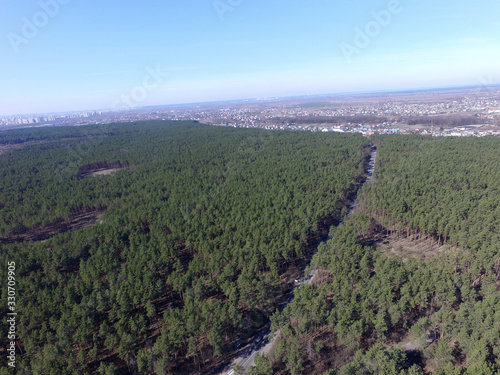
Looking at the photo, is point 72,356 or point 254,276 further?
point 254,276

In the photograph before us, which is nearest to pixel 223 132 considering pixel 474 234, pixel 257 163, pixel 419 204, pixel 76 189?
pixel 257 163

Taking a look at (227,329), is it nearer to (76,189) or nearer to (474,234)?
(474,234)

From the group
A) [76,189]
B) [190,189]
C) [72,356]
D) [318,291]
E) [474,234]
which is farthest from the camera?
[76,189]

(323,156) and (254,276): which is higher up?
(323,156)

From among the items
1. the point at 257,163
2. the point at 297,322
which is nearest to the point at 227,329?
the point at 297,322

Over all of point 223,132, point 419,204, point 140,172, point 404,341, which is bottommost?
point 404,341

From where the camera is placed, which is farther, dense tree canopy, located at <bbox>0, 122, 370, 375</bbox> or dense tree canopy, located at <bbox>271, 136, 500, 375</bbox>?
dense tree canopy, located at <bbox>0, 122, 370, 375</bbox>

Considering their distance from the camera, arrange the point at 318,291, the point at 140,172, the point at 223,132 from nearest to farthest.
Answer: the point at 318,291 → the point at 140,172 → the point at 223,132

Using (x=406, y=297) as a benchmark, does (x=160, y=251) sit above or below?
above

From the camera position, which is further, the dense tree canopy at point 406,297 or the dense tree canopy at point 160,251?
the dense tree canopy at point 160,251

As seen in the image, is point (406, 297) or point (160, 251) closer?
point (406, 297)
